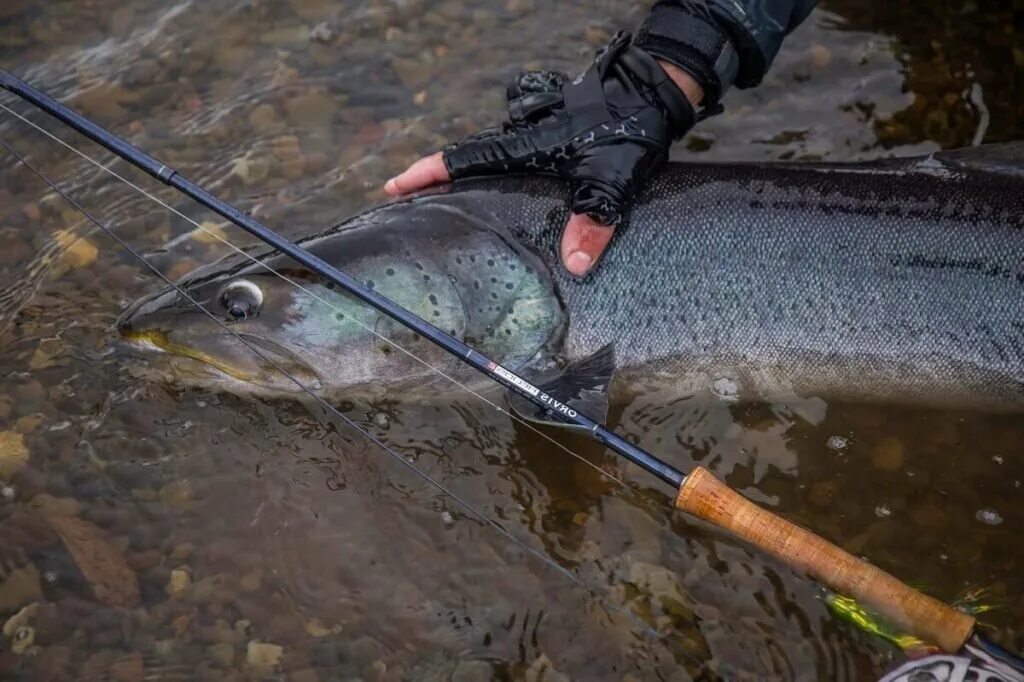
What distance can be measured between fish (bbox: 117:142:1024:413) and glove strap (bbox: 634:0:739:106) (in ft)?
1.53

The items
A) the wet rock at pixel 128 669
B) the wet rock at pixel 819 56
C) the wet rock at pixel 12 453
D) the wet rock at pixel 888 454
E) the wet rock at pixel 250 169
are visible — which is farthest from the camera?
the wet rock at pixel 819 56

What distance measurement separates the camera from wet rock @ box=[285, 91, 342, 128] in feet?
17.8

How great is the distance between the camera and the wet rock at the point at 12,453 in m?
3.99

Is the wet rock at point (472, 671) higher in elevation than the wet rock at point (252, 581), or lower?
lower

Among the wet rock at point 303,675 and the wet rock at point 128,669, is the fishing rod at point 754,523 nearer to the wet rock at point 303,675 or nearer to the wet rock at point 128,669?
the wet rock at point 303,675

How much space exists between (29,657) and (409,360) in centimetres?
193

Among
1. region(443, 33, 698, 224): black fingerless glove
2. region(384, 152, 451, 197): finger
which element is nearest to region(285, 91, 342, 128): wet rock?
region(384, 152, 451, 197): finger

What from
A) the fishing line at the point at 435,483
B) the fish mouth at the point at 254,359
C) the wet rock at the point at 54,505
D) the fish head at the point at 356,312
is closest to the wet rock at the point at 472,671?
the fishing line at the point at 435,483

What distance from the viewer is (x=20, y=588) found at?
3.69 meters

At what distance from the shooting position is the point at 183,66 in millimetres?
5598

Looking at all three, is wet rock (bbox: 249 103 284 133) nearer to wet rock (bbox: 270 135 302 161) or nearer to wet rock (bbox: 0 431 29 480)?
wet rock (bbox: 270 135 302 161)

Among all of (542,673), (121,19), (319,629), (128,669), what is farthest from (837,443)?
(121,19)

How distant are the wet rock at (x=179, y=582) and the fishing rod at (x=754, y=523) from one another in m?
1.41

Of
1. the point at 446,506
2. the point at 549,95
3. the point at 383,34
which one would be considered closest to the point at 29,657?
the point at 446,506
